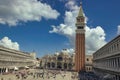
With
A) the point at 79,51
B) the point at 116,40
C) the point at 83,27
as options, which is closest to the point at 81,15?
the point at 83,27

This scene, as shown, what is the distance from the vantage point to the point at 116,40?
60.9 metres

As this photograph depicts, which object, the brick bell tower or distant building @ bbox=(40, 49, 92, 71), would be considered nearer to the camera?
the brick bell tower

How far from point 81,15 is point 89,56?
170 ft

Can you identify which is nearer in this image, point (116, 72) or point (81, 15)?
point (116, 72)

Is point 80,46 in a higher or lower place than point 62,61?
higher

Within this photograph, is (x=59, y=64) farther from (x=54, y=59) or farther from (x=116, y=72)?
(x=116, y=72)

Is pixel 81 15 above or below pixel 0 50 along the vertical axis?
above

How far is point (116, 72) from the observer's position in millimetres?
60250

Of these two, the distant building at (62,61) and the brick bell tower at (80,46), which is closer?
the brick bell tower at (80,46)

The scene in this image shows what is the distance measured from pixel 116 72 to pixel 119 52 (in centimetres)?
663

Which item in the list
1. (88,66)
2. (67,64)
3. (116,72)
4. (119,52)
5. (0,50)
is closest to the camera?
(119,52)

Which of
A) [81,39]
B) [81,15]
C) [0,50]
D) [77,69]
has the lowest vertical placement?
[77,69]

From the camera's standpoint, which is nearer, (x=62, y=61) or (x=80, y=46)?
(x=80, y=46)

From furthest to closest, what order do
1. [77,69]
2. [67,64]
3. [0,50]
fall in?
[67,64], [77,69], [0,50]
